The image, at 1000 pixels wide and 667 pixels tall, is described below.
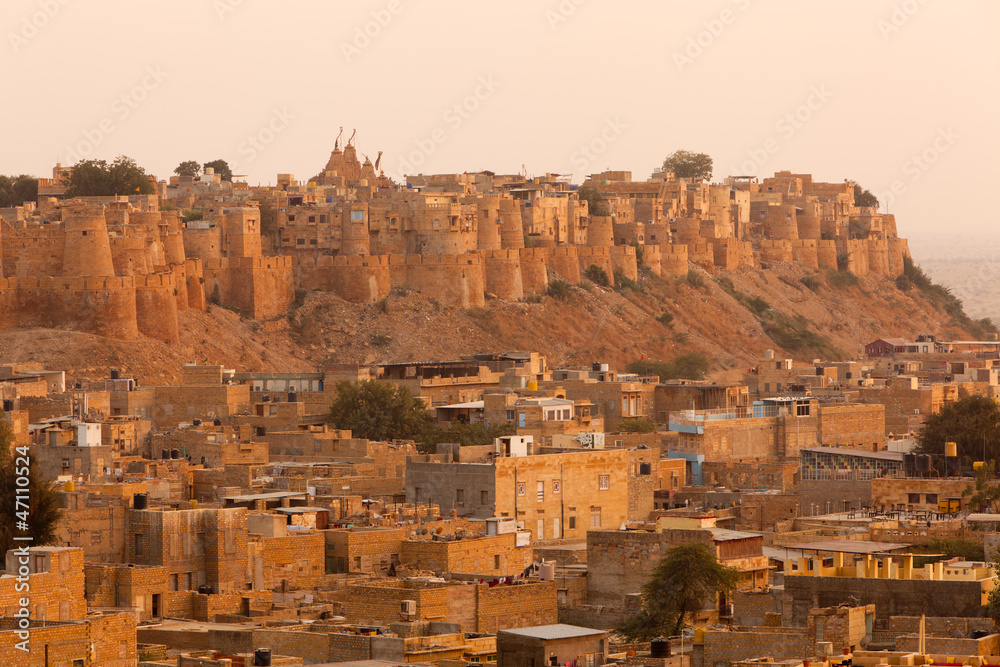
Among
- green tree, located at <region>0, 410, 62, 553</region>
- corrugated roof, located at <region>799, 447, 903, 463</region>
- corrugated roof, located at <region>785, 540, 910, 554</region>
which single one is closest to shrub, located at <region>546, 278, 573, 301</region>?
corrugated roof, located at <region>799, 447, 903, 463</region>

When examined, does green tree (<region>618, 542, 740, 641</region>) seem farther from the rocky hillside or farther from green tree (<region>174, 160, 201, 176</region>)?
green tree (<region>174, 160, 201, 176</region>)

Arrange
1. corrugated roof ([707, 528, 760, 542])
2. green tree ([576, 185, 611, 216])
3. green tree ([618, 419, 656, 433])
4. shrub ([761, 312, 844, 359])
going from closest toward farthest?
corrugated roof ([707, 528, 760, 542])
green tree ([618, 419, 656, 433])
shrub ([761, 312, 844, 359])
green tree ([576, 185, 611, 216])

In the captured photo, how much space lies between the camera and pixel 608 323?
84188 millimetres

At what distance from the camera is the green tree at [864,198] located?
12719cm

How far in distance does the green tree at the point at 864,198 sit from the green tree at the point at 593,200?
31.0 m

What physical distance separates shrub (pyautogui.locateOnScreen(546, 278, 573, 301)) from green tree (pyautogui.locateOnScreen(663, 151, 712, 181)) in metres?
37.8

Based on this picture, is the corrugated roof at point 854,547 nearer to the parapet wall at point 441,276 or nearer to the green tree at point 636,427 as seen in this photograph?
the green tree at point 636,427

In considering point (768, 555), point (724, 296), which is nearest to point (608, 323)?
point (724, 296)

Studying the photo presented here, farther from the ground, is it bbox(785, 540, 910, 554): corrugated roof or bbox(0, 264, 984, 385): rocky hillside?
bbox(0, 264, 984, 385): rocky hillside

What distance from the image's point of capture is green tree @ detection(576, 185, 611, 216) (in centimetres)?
9462

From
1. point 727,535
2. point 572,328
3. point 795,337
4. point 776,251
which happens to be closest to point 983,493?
point 727,535

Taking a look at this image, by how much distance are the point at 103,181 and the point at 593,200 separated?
21619 millimetres

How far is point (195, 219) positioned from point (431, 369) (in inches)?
686

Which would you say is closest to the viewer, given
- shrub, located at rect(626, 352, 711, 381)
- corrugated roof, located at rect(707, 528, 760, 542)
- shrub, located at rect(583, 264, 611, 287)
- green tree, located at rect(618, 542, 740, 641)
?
green tree, located at rect(618, 542, 740, 641)
